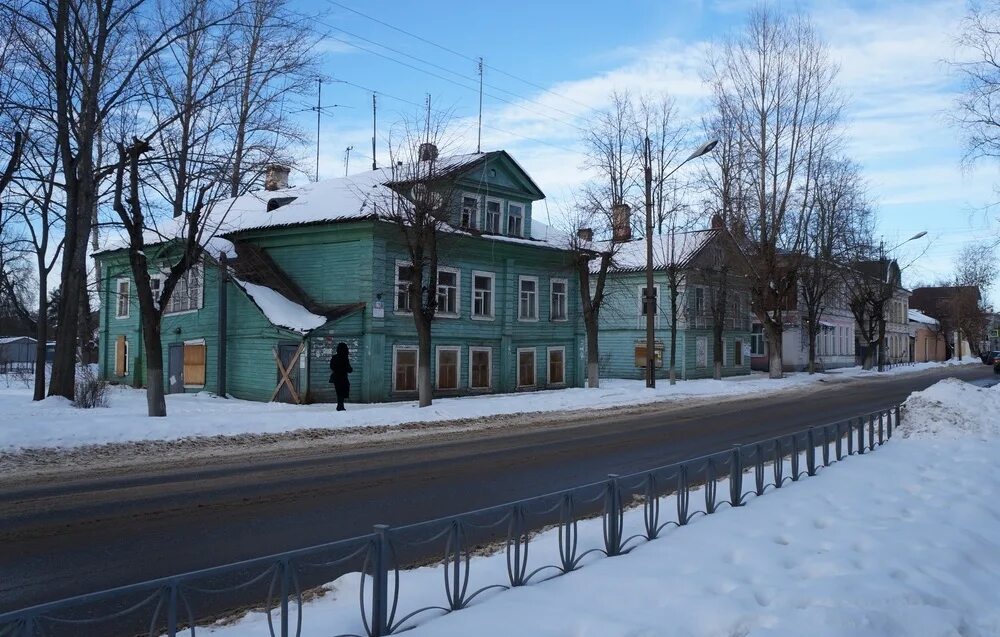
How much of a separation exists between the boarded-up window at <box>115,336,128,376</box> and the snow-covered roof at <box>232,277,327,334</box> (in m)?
9.79

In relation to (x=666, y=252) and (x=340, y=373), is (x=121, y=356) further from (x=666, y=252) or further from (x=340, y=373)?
(x=666, y=252)

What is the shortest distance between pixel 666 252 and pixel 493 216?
55.7ft

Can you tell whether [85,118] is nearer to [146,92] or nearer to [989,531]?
[146,92]

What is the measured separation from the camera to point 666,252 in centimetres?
4450

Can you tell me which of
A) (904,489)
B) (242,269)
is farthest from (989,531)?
(242,269)

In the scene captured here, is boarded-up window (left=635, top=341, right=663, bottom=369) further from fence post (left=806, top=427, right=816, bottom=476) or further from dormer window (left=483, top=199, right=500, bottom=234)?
fence post (left=806, top=427, right=816, bottom=476)

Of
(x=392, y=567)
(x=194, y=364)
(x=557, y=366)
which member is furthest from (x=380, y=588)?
(x=557, y=366)

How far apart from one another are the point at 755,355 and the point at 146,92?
4666 cm

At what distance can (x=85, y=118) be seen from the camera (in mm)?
18219

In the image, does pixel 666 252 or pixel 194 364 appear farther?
pixel 666 252

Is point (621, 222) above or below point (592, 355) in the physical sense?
above

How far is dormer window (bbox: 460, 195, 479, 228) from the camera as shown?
28.0 metres

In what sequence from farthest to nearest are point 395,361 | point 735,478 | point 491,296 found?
1. point 491,296
2. point 395,361
3. point 735,478

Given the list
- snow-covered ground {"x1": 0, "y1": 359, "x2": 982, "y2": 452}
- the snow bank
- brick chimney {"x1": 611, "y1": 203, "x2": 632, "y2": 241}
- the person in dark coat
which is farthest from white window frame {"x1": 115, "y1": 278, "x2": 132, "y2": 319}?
the snow bank
